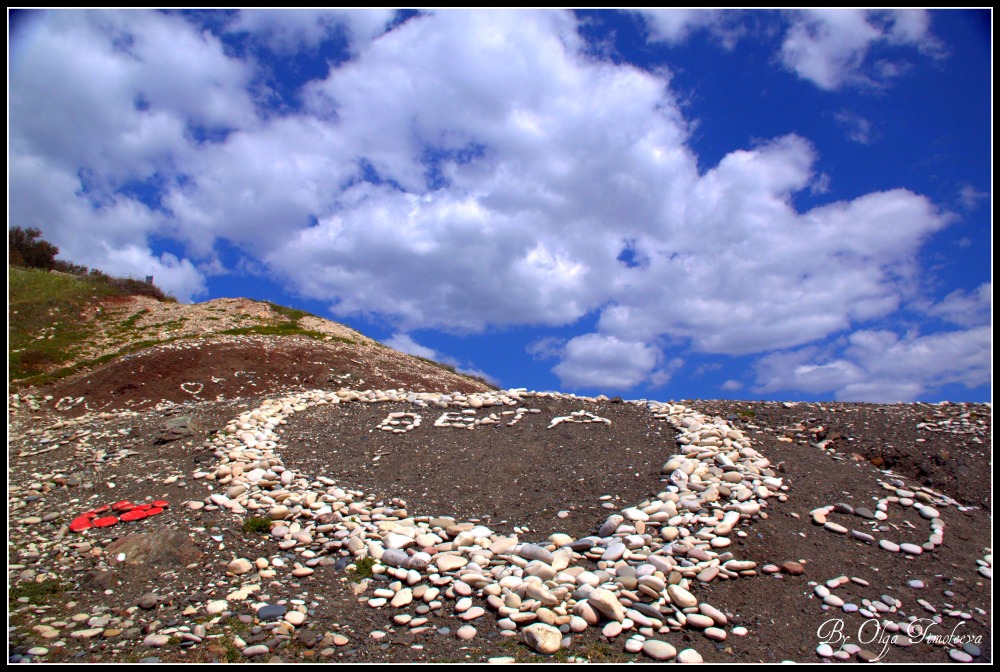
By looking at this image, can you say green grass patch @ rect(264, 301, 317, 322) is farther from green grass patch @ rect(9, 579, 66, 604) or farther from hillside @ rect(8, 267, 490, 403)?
green grass patch @ rect(9, 579, 66, 604)

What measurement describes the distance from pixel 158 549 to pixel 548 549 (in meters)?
5.55

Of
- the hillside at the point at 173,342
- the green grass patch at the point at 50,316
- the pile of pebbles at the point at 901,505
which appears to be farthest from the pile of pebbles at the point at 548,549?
the green grass patch at the point at 50,316

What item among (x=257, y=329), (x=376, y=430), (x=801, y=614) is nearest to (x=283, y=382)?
(x=257, y=329)

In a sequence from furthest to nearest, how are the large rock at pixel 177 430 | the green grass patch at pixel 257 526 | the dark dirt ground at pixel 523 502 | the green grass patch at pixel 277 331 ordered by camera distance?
the green grass patch at pixel 277 331
the large rock at pixel 177 430
the green grass patch at pixel 257 526
the dark dirt ground at pixel 523 502

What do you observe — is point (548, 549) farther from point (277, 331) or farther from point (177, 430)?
point (277, 331)

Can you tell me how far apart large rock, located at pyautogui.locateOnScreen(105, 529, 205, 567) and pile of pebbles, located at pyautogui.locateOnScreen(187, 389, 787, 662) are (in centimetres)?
89

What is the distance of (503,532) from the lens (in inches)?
352

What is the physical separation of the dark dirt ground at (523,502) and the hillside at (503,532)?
0.04 metres

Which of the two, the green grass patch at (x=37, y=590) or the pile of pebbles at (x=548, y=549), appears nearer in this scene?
the pile of pebbles at (x=548, y=549)

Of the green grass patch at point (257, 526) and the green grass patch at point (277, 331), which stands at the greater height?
the green grass patch at point (277, 331)

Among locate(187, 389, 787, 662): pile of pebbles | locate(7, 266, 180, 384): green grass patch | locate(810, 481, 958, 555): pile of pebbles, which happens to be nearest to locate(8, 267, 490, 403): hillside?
locate(7, 266, 180, 384): green grass patch

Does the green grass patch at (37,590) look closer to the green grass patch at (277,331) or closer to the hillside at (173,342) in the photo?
the hillside at (173,342)

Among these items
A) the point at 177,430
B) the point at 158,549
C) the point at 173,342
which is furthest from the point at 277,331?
the point at 158,549

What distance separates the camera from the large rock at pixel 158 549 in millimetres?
8023
